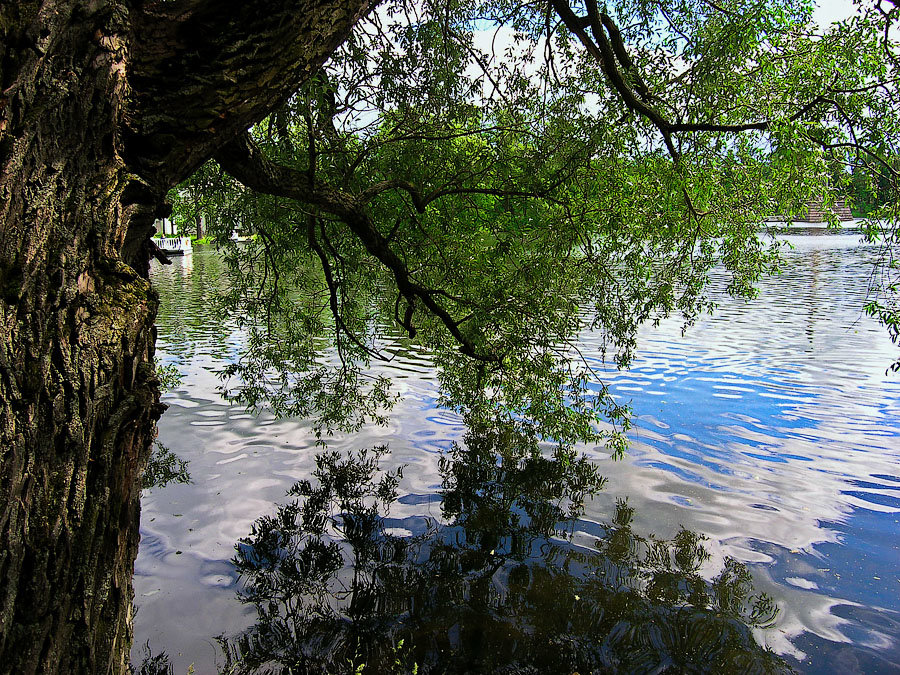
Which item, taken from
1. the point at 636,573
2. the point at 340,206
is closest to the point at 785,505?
the point at 636,573

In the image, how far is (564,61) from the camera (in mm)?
6293

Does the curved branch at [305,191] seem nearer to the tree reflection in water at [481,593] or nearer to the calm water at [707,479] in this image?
the tree reflection in water at [481,593]

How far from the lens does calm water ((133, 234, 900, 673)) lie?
5395 millimetres

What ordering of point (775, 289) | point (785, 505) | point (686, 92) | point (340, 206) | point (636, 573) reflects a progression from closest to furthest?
point (340, 206)
point (686, 92)
point (636, 573)
point (785, 505)
point (775, 289)

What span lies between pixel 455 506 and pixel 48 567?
19.6ft

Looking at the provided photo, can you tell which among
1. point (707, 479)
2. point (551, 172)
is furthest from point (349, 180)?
point (707, 479)

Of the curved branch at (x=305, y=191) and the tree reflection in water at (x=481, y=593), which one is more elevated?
the curved branch at (x=305, y=191)

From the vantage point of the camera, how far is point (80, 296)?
79.0 inches

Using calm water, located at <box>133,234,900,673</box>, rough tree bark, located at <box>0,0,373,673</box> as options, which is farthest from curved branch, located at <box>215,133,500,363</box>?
calm water, located at <box>133,234,900,673</box>

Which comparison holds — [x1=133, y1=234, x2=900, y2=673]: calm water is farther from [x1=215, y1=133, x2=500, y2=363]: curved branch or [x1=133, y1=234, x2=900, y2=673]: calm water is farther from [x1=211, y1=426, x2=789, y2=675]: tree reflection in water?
[x1=215, y1=133, x2=500, y2=363]: curved branch

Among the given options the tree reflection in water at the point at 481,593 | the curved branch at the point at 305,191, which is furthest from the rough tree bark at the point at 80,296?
the tree reflection in water at the point at 481,593

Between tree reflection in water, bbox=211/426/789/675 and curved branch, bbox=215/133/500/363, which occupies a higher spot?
curved branch, bbox=215/133/500/363

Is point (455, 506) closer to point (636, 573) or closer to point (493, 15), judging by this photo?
point (636, 573)

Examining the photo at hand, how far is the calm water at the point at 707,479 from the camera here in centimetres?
539
